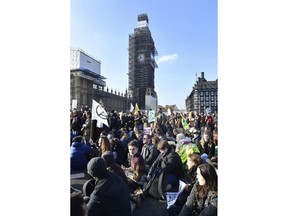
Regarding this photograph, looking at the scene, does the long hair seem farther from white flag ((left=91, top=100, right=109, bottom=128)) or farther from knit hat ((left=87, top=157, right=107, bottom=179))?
white flag ((left=91, top=100, right=109, bottom=128))

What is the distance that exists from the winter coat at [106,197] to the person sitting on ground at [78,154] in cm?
179

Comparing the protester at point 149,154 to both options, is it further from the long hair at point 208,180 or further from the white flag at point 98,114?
the long hair at point 208,180

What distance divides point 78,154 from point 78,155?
0.02 meters

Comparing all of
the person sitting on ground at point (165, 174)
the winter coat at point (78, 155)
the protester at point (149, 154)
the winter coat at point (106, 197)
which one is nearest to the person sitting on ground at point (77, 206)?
the winter coat at point (106, 197)

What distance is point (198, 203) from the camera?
1.86 m

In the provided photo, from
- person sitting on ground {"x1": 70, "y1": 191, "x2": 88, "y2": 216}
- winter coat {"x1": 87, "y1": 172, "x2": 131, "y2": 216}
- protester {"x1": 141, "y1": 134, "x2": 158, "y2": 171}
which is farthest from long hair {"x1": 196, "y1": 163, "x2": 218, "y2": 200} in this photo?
protester {"x1": 141, "y1": 134, "x2": 158, "y2": 171}

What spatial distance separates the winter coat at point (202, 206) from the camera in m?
1.72

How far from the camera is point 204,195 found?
1.84m

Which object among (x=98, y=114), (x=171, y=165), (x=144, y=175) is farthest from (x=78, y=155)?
(x=171, y=165)
